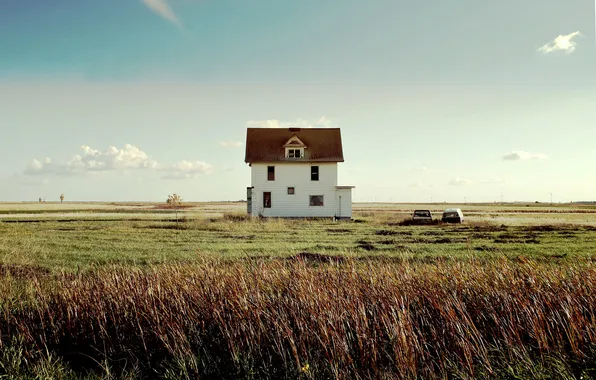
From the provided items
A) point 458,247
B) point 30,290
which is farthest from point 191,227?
point 30,290

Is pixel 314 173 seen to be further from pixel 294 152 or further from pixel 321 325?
pixel 321 325

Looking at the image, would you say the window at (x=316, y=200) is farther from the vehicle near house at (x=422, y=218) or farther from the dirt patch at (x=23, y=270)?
the dirt patch at (x=23, y=270)

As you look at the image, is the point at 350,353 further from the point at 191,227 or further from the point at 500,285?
the point at 191,227

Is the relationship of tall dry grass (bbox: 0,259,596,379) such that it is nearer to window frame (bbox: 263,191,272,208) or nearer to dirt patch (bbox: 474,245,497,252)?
dirt patch (bbox: 474,245,497,252)

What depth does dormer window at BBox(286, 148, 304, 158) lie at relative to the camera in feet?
148

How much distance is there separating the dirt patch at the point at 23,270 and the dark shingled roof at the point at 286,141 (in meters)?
31.6

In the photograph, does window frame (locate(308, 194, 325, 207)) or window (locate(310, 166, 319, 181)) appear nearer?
window frame (locate(308, 194, 325, 207))

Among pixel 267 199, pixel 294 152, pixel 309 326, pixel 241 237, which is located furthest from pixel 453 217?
pixel 309 326

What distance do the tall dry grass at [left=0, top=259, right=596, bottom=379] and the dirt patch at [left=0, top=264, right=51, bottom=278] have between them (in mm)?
4246

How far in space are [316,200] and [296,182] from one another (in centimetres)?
272

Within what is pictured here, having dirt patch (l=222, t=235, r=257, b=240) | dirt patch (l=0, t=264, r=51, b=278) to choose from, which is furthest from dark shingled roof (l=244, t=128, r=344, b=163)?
dirt patch (l=0, t=264, r=51, b=278)

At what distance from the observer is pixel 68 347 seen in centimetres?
673

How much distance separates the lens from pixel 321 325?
5707 mm

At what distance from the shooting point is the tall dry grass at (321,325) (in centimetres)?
539
